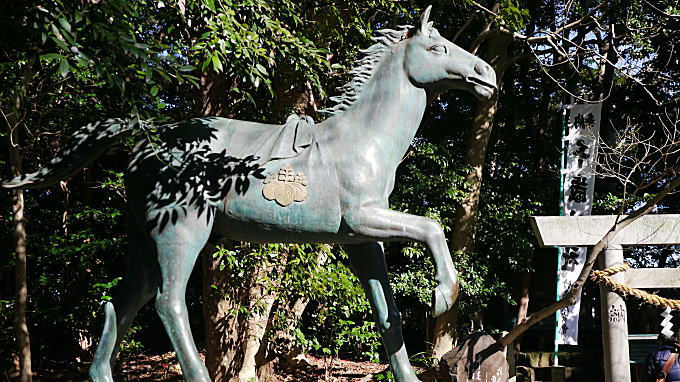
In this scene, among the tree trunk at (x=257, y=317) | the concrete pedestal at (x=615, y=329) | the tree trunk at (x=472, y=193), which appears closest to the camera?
the concrete pedestal at (x=615, y=329)

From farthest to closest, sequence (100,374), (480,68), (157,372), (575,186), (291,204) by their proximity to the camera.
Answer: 1. (575,186)
2. (157,372)
3. (480,68)
4. (100,374)
5. (291,204)

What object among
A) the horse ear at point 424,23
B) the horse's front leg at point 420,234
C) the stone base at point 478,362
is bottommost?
the stone base at point 478,362

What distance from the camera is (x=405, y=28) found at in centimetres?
380

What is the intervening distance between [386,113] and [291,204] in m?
0.71

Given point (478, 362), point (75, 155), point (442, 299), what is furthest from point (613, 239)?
point (75, 155)

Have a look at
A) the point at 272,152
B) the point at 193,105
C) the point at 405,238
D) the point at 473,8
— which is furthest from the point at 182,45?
the point at 473,8

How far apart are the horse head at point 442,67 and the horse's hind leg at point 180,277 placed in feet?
4.55

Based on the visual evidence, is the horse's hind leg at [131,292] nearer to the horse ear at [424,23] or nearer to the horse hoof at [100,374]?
the horse hoof at [100,374]

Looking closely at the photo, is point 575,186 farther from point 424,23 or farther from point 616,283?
point 424,23

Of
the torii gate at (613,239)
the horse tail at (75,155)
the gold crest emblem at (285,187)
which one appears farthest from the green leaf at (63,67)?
the torii gate at (613,239)

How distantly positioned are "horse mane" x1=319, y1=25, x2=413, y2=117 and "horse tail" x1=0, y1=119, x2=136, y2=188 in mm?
1131

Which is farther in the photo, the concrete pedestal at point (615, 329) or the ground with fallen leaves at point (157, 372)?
the ground with fallen leaves at point (157, 372)

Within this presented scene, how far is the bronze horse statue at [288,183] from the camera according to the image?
340 centimetres

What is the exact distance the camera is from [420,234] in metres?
3.30
